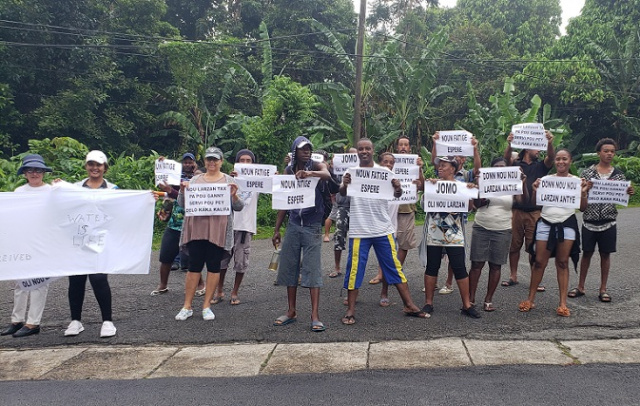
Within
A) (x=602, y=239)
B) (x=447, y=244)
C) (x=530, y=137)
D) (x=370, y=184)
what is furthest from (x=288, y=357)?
(x=602, y=239)

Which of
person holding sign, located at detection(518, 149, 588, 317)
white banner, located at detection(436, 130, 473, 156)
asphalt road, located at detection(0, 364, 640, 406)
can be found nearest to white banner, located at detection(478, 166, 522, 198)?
person holding sign, located at detection(518, 149, 588, 317)

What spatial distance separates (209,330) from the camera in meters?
5.11

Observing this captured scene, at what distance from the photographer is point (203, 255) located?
5.34 m

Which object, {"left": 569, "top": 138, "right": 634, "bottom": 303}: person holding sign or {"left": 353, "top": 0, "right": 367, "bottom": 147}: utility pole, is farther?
{"left": 353, "top": 0, "right": 367, "bottom": 147}: utility pole

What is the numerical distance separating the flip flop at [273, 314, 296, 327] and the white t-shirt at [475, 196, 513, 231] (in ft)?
7.30

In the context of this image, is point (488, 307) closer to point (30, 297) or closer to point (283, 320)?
point (283, 320)

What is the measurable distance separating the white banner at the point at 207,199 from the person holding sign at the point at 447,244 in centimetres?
206

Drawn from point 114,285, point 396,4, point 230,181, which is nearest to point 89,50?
point 114,285

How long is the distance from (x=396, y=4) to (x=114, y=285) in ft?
93.5

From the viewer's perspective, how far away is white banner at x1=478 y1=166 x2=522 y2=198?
536 centimetres

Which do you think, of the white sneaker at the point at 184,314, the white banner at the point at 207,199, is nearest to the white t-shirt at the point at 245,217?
the white banner at the point at 207,199

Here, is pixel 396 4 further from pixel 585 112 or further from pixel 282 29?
pixel 585 112

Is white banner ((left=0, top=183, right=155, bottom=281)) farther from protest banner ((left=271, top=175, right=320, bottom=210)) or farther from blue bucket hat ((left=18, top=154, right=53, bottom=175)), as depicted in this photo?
protest banner ((left=271, top=175, right=320, bottom=210))

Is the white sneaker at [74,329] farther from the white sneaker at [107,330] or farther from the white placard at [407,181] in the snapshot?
the white placard at [407,181]
